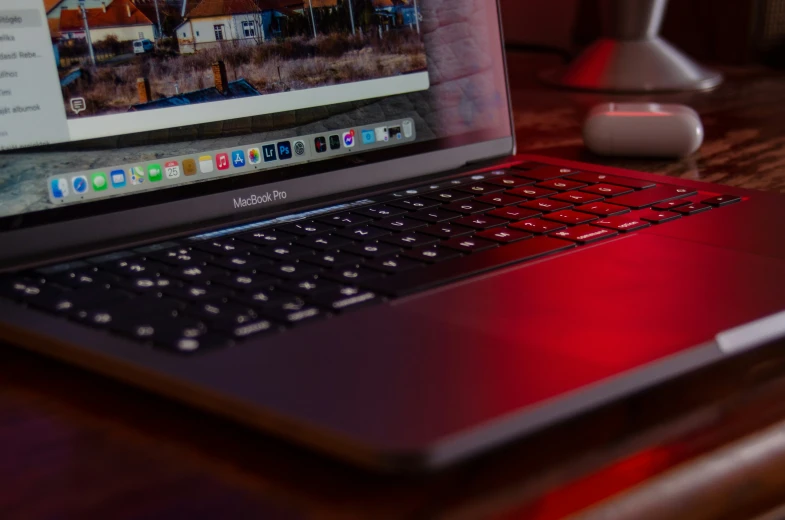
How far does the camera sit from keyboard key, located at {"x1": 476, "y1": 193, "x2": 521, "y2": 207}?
58 centimetres

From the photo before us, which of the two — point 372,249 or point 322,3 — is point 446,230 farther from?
point 322,3

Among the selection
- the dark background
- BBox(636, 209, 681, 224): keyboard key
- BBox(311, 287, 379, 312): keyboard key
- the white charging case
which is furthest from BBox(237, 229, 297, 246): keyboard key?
the dark background

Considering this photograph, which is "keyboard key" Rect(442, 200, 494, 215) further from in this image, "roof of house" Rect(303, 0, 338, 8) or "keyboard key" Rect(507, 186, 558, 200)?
"roof of house" Rect(303, 0, 338, 8)

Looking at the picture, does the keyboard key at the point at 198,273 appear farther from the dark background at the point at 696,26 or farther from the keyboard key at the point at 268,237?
the dark background at the point at 696,26

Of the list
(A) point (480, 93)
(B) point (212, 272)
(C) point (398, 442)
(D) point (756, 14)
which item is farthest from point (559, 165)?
(D) point (756, 14)

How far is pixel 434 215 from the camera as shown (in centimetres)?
56

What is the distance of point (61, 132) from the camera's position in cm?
50

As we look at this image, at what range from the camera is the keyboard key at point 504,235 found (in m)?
0.50

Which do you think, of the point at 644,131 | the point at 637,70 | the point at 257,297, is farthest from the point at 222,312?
the point at 637,70

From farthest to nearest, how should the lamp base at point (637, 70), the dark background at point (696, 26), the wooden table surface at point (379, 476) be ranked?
the dark background at point (696, 26)
the lamp base at point (637, 70)
the wooden table surface at point (379, 476)

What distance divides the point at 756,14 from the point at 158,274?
45.2 inches

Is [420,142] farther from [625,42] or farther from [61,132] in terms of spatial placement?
[625,42]

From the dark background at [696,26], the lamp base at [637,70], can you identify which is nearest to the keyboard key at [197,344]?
the lamp base at [637,70]

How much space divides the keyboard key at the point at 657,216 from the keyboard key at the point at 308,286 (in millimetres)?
218
